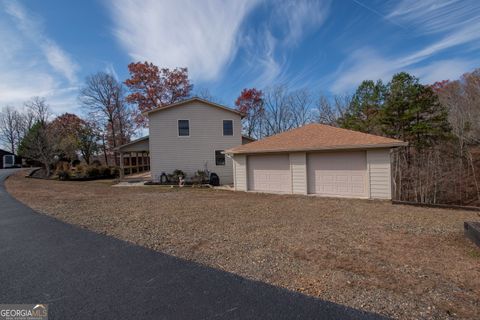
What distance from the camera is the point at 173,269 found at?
3.50 meters

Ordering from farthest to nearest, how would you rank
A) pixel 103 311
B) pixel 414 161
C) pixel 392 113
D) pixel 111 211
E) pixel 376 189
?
pixel 392 113 < pixel 414 161 < pixel 376 189 < pixel 111 211 < pixel 103 311

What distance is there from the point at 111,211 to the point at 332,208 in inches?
276

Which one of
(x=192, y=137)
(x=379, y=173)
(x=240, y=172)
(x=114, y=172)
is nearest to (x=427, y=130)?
(x=379, y=173)

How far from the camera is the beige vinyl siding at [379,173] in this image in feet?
31.5

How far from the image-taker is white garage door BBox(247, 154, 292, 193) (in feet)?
39.4

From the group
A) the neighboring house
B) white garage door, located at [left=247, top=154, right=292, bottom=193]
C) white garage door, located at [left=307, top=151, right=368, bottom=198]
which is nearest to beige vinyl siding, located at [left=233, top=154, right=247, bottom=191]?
the neighboring house

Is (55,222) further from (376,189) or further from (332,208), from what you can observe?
(376,189)

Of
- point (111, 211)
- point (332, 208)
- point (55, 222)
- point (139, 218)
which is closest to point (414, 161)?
point (332, 208)

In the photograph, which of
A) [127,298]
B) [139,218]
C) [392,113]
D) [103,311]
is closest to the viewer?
[103,311]

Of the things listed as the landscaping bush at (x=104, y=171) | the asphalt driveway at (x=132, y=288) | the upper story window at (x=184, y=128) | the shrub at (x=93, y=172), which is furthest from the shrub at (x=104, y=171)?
the asphalt driveway at (x=132, y=288)

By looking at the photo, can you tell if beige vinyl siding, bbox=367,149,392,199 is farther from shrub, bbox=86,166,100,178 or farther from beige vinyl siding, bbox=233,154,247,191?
shrub, bbox=86,166,100,178

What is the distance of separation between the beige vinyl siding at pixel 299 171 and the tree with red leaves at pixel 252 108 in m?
19.6

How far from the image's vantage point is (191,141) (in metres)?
17.2

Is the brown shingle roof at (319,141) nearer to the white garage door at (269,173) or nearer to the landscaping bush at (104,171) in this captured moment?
the white garage door at (269,173)
